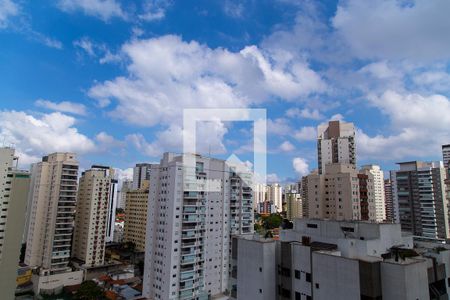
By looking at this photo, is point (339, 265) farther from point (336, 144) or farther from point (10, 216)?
point (336, 144)

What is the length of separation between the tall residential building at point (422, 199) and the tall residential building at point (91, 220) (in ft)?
81.6

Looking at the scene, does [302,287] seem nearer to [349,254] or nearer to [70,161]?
[349,254]

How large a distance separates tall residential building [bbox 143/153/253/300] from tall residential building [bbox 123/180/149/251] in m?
12.2

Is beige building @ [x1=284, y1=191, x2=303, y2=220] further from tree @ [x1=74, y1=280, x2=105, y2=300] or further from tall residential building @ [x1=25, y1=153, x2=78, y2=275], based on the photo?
tree @ [x1=74, y1=280, x2=105, y2=300]

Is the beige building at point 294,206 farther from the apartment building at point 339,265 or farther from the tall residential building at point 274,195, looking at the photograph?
the apartment building at point 339,265

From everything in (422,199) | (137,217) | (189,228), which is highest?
(422,199)

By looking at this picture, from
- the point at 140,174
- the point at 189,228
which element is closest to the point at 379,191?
the point at 189,228

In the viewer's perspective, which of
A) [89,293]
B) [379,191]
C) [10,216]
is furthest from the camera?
[379,191]

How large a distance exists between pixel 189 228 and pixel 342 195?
10572 millimetres

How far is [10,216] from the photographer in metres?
15.3

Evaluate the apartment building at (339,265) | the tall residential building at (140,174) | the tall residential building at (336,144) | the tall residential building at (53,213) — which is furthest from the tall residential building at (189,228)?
the tall residential building at (140,174)

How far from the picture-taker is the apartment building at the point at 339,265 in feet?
19.4

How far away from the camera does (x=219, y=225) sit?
18.5m

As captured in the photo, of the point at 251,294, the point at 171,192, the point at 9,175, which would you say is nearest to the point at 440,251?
the point at 251,294
